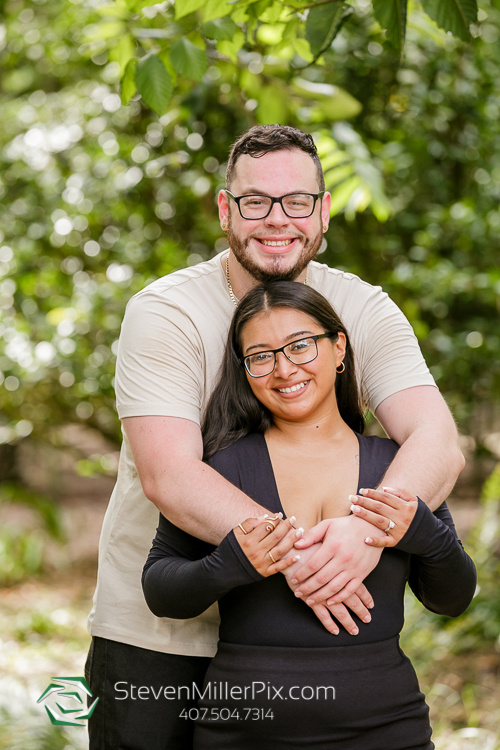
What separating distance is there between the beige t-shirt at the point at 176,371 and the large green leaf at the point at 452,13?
0.73 metres

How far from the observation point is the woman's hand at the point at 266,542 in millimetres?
1648

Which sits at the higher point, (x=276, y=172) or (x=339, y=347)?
(x=276, y=172)

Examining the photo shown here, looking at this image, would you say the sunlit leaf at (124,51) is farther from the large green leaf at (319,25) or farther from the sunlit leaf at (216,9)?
the large green leaf at (319,25)

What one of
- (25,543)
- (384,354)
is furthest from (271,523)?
(25,543)

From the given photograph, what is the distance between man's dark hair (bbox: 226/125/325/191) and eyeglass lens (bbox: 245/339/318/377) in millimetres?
576

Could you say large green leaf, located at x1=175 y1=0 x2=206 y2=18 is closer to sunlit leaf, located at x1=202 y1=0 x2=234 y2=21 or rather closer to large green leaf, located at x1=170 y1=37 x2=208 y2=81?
sunlit leaf, located at x1=202 y1=0 x2=234 y2=21

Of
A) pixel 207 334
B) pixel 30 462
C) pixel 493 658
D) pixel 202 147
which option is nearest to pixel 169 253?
pixel 202 147

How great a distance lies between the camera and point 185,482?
1796 millimetres

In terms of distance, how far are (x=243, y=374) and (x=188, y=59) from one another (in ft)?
2.84

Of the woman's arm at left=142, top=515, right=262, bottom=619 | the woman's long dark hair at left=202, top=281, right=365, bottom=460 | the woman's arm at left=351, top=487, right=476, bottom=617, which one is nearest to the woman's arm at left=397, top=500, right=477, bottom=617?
the woman's arm at left=351, top=487, right=476, bottom=617

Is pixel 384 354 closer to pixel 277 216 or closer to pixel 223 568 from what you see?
pixel 277 216

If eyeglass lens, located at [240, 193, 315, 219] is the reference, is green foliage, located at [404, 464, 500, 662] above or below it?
below

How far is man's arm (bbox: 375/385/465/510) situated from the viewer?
185 centimetres

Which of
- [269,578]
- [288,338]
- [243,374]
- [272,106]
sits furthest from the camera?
[272,106]
